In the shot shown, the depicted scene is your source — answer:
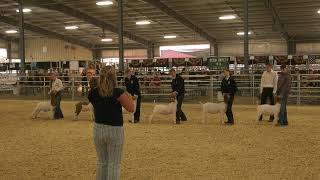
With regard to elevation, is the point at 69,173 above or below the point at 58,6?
below

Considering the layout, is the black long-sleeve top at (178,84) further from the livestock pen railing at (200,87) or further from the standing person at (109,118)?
the standing person at (109,118)

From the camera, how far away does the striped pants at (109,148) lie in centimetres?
477

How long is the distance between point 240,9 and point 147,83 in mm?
9982

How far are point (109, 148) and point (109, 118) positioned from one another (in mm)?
317

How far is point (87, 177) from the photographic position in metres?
6.40

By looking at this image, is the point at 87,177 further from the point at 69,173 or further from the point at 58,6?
the point at 58,6

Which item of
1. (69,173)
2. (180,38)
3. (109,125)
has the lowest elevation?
(69,173)

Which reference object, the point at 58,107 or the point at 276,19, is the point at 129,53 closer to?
the point at 276,19

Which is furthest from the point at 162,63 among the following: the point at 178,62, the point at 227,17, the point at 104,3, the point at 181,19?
the point at 227,17

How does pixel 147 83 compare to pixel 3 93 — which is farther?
pixel 3 93

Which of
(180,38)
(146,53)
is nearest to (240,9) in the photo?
(180,38)

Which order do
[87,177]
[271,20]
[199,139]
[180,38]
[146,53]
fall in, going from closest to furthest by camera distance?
[87,177], [199,139], [271,20], [180,38], [146,53]

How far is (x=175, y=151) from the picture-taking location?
328 inches

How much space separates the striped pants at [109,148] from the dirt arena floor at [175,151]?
1.51 metres
